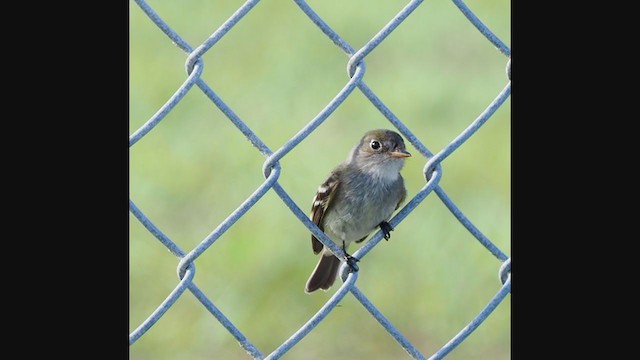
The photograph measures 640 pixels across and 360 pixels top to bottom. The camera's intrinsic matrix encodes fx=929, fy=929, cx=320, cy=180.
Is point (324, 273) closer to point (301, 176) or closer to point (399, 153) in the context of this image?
point (399, 153)

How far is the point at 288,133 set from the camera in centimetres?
580

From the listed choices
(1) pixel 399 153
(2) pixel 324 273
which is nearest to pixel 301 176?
(2) pixel 324 273

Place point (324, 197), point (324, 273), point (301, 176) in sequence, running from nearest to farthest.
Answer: point (324, 197), point (324, 273), point (301, 176)

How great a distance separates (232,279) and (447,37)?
3338 mm

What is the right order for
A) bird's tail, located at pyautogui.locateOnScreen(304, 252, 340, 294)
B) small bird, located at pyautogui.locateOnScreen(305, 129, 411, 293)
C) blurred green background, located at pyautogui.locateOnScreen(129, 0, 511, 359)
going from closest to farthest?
small bird, located at pyautogui.locateOnScreen(305, 129, 411, 293) < bird's tail, located at pyautogui.locateOnScreen(304, 252, 340, 294) < blurred green background, located at pyautogui.locateOnScreen(129, 0, 511, 359)

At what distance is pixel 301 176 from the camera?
5430 millimetres

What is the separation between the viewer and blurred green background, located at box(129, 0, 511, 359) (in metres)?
4.45

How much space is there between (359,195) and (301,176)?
6.37 ft

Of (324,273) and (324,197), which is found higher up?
(324,197)

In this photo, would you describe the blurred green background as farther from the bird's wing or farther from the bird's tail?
the bird's wing

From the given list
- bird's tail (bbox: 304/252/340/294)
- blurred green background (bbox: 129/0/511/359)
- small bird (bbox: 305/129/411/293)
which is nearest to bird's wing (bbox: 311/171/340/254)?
small bird (bbox: 305/129/411/293)

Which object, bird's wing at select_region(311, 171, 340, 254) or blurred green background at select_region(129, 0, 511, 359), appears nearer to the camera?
bird's wing at select_region(311, 171, 340, 254)

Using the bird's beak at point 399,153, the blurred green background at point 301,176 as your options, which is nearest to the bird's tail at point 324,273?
the bird's beak at point 399,153

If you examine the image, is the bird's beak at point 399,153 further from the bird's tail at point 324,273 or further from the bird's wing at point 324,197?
the bird's tail at point 324,273
